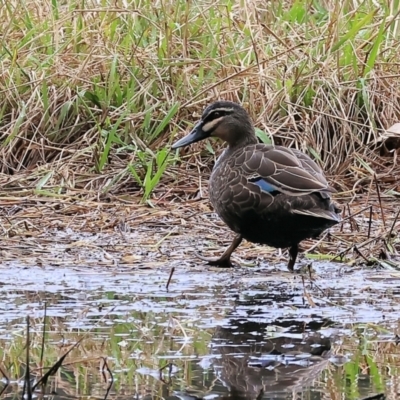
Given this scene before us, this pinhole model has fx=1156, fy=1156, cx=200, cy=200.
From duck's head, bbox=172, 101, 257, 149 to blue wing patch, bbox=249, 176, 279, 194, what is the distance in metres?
Result: 0.72

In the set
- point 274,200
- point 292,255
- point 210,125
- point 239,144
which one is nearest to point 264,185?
point 274,200

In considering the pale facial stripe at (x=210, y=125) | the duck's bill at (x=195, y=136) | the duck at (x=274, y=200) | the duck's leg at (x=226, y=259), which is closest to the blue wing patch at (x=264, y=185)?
the duck at (x=274, y=200)

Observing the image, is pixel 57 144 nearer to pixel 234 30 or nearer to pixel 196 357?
pixel 234 30

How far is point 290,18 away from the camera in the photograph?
31.0 ft

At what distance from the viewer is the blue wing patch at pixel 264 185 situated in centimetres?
609

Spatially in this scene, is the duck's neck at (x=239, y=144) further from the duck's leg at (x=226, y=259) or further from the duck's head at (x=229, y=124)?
the duck's leg at (x=226, y=259)

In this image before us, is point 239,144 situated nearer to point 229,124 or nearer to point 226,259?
point 229,124

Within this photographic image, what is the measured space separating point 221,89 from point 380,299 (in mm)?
3506

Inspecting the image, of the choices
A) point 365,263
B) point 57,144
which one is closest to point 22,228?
point 57,144

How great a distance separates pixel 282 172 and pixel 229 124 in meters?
0.81

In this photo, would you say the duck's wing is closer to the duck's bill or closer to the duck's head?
the duck's head

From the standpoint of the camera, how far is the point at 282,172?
614cm

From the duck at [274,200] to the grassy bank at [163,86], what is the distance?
4.41ft

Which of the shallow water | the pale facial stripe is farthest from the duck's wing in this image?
the pale facial stripe
